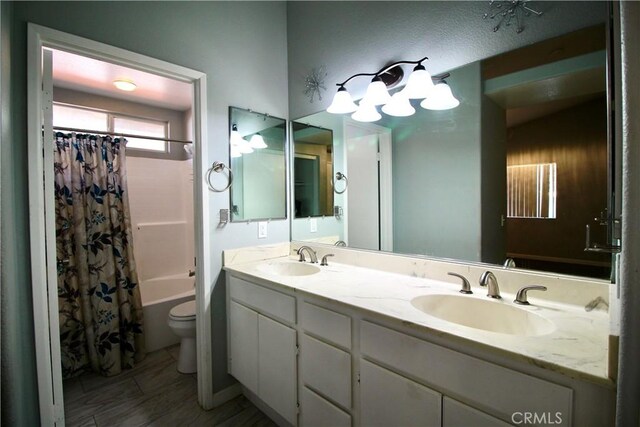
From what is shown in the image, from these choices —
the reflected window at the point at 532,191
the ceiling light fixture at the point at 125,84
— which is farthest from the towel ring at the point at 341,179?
the ceiling light fixture at the point at 125,84

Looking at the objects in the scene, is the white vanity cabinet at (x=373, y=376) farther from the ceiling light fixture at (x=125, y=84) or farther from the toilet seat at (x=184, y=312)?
the ceiling light fixture at (x=125, y=84)

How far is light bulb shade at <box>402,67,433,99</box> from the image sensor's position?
1.41 meters

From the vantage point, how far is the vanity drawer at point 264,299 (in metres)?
1.41

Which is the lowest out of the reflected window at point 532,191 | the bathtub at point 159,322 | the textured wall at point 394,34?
the bathtub at point 159,322

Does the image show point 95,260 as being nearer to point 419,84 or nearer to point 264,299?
point 264,299

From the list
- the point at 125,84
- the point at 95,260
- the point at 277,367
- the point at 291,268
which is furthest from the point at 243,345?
the point at 125,84

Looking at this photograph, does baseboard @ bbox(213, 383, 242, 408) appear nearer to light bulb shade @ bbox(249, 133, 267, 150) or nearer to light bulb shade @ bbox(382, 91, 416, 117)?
light bulb shade @ bbox(249, 133, 267, 150)

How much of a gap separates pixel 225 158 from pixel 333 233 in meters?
0.91

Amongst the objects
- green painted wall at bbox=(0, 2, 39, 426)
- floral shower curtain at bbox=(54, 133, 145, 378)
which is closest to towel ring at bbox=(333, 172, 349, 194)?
green painted wall at bbox=(0, 2, 39, 426)

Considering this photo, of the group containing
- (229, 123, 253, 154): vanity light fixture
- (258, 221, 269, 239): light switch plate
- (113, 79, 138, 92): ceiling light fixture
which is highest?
(113, 79, 138, 92): ceiling light fixture

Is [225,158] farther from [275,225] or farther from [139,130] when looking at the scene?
[139,130]

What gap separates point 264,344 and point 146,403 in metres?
0.96

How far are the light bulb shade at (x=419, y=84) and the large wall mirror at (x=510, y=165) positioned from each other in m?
0.10

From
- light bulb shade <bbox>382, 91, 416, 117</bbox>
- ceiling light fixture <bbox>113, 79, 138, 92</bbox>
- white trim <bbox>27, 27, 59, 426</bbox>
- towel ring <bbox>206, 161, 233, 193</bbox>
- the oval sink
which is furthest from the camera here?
ceiling light fixture <bbox>113, 79, 138, 92</bbox>
